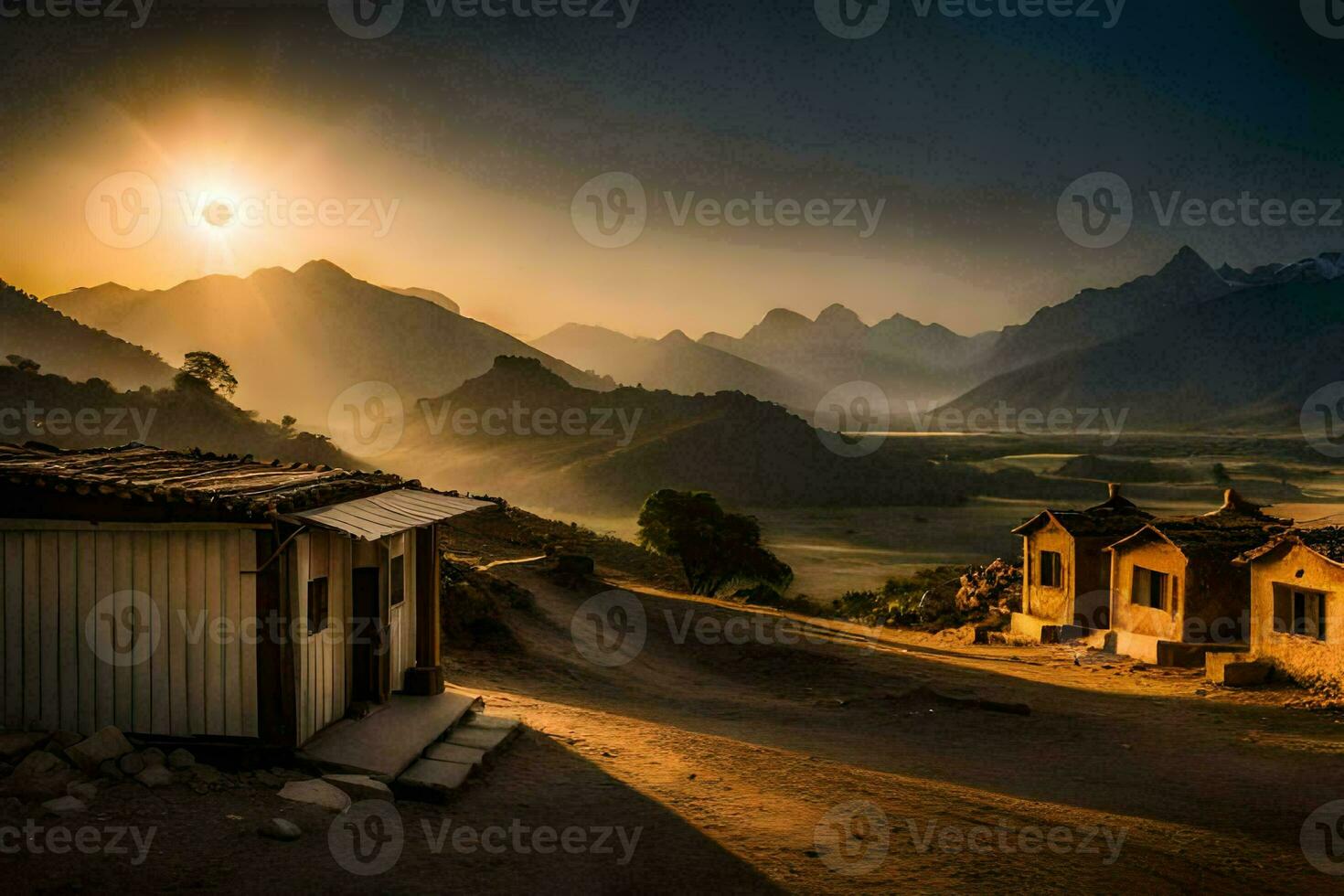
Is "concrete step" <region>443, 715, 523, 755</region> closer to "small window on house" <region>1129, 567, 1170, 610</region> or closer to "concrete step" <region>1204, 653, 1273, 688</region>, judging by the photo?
"concrete step" <region>1204, 653, 1273, 688</region>

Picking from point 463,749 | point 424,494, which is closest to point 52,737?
point 463,749

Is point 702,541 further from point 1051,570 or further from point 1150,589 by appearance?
point 1150,589

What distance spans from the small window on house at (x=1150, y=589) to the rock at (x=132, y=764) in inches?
950

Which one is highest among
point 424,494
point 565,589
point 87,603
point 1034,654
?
point 424,494

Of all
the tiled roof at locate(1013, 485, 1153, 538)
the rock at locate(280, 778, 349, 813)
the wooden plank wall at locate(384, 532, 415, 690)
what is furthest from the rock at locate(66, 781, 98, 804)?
the tiled roof at locate(1013, 485, 1153, 538)

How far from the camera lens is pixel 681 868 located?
835cm

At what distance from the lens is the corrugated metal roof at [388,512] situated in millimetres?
9742

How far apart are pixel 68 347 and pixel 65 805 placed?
12445 centimetres

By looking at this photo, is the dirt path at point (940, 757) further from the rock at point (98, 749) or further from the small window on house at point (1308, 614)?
the rock at point (98, 749)

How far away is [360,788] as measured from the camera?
9.08 meters

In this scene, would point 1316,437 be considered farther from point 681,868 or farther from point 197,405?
point 681,868

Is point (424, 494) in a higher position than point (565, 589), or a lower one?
higher


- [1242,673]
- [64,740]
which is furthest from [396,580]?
[1242,673]

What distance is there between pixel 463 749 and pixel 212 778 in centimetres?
284
